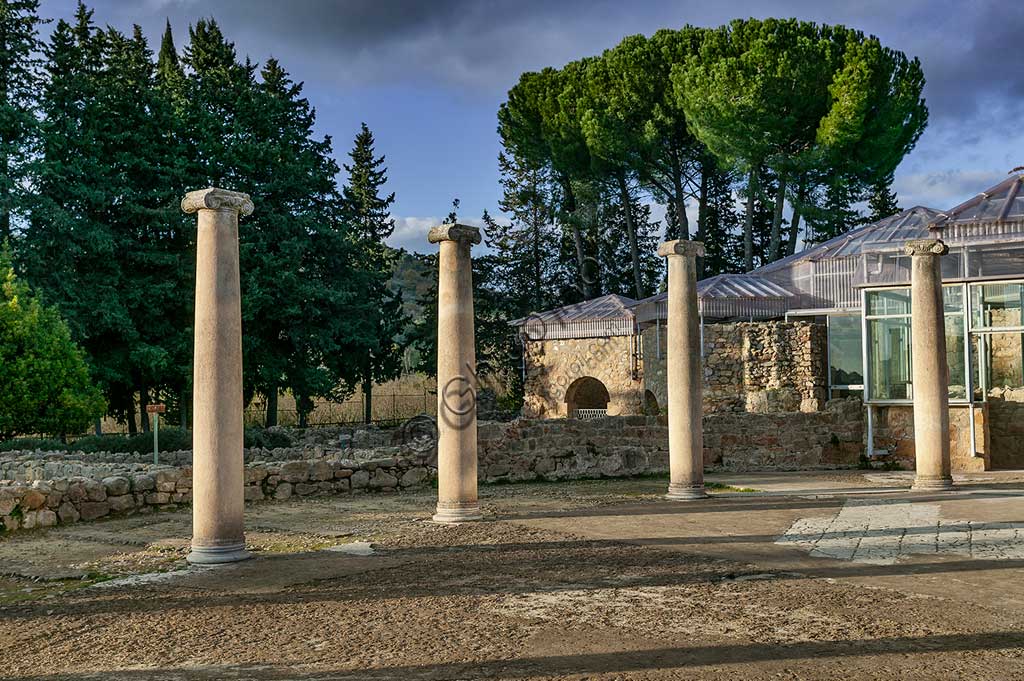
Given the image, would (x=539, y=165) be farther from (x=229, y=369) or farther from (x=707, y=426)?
(x=229, y=369)

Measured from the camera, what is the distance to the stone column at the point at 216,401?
955cm

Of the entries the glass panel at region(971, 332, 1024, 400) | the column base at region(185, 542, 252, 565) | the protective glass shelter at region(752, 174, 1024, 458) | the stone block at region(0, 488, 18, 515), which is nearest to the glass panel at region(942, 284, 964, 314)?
the protective glass shelter at region(752, 174, 1024, 458)

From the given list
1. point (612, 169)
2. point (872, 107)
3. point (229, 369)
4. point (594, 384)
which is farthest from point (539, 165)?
point (229, 369)

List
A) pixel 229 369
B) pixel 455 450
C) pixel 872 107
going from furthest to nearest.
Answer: pixel 872 107 < pixel 455 450 < pixel 229 369

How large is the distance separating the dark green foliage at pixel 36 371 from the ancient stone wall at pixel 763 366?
16.1 meters

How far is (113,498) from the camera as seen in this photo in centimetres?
1388

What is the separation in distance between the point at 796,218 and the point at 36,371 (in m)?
27.1

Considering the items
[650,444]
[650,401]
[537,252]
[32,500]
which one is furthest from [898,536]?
[537,252]

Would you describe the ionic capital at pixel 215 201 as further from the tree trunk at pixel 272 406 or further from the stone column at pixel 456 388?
the tree trunk at pixel 272 406

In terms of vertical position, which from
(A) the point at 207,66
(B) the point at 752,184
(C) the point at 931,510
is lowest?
(C) the point at 931,510

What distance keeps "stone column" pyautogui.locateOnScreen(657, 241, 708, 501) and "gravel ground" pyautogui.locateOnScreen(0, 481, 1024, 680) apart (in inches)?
155

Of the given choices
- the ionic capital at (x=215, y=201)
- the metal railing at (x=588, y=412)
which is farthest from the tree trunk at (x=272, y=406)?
the ionic capital at (x=215, y=201)

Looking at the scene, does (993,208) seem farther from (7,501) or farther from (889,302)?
(7,501)

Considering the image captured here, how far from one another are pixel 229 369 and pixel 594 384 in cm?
2708
